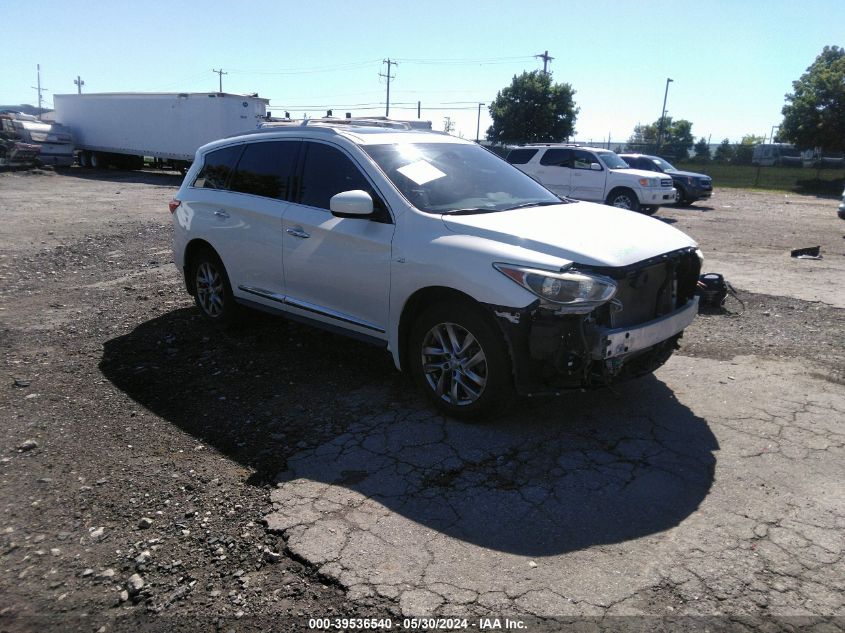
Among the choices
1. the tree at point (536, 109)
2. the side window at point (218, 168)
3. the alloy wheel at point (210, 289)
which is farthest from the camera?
the tree at point (536, 109)

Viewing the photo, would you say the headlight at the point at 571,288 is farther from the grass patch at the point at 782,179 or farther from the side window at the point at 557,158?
the grass patch at the point at 782,179

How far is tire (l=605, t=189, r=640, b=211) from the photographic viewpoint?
699 inches

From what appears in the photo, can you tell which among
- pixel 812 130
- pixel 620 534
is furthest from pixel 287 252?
pixel 812 130

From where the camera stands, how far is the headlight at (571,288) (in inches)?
150

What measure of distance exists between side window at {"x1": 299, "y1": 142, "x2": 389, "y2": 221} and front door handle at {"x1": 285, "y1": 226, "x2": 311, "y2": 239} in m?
0.22

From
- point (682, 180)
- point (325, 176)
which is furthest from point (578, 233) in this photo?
point (682, 180)

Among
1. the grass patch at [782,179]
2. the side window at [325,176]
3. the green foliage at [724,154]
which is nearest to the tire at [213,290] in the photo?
the side window at [325,176]

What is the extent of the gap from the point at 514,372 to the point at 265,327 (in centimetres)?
338

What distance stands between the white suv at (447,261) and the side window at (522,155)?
14.0 meters

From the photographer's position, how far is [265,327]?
660 centimetres

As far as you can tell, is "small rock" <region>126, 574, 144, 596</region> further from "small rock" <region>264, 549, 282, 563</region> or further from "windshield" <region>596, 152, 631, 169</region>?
"windshield" <region>596, 152, 631, 169</region>

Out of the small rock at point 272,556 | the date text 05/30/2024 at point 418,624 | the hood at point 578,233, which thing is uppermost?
the hood at point 578,233

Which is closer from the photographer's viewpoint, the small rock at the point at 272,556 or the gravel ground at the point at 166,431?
the gravel ground at the point at 166,431

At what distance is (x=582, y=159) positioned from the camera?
18.2 metres
